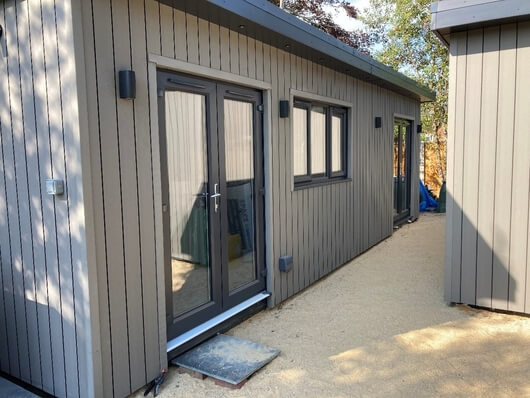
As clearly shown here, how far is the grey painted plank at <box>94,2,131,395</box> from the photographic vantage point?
2383mm

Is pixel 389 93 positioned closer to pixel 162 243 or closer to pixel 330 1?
pixel 162 243

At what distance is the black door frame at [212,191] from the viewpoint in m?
2.92

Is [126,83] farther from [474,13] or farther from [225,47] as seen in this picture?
[474,13]

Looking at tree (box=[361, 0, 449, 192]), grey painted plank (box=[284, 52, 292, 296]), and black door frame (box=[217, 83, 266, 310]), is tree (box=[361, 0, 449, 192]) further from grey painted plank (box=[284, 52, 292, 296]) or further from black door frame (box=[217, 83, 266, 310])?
black door frame (box=[217, 83, 266, 310])

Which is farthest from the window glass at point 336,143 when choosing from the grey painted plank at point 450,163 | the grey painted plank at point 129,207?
the grey painted plank at point 129,207

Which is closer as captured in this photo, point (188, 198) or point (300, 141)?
point (188, 198)

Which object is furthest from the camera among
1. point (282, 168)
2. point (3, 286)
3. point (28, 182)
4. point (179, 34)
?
point (282, 168)

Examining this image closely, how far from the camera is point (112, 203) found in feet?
8.09

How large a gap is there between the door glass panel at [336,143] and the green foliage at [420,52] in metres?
7.43

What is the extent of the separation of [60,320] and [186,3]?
207cm

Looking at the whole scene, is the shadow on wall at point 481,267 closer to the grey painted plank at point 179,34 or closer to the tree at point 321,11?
the grey painted plank at point 179,34

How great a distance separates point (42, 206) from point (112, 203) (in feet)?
1.32

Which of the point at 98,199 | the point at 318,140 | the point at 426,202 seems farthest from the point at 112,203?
the point at 426,202

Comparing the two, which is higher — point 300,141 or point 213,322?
point 300,141
